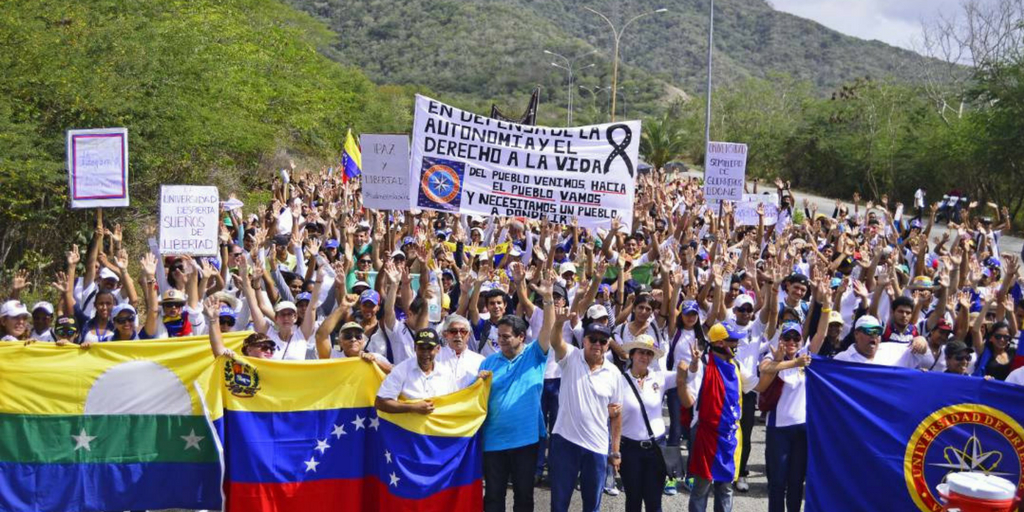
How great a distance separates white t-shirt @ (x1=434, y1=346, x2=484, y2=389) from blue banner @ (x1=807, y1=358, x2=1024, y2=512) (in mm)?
2183

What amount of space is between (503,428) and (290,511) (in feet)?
4.97

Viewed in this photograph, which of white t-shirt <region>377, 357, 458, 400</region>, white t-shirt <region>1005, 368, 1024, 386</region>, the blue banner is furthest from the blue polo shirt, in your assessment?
white t-shirt <region>1005, 368, 1024, 386</region>

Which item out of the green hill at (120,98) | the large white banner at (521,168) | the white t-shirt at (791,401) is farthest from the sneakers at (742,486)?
the green hill at (120,98)

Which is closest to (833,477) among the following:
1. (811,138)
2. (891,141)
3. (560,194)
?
(560,194)

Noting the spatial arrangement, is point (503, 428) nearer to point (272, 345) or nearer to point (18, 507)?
point (272, 345)

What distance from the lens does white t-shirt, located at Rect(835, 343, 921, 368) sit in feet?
24.0

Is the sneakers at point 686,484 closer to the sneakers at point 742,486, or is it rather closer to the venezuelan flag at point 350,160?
the sneakers at point 742,486

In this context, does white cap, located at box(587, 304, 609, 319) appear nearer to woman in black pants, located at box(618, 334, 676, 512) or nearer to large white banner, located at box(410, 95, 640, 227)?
woman in black pants, located at box(618, 334, 676, 512)

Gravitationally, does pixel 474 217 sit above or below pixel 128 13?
below

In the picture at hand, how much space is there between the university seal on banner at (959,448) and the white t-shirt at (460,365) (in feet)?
9.00

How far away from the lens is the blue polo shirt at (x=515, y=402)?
680cm

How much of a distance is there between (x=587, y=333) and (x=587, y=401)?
1.40 ft

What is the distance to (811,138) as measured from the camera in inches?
2229

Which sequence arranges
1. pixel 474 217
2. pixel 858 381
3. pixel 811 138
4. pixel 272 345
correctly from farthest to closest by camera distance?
pixel 811 138
pixel 474 217
pixel 272 345
pixel 858 381
